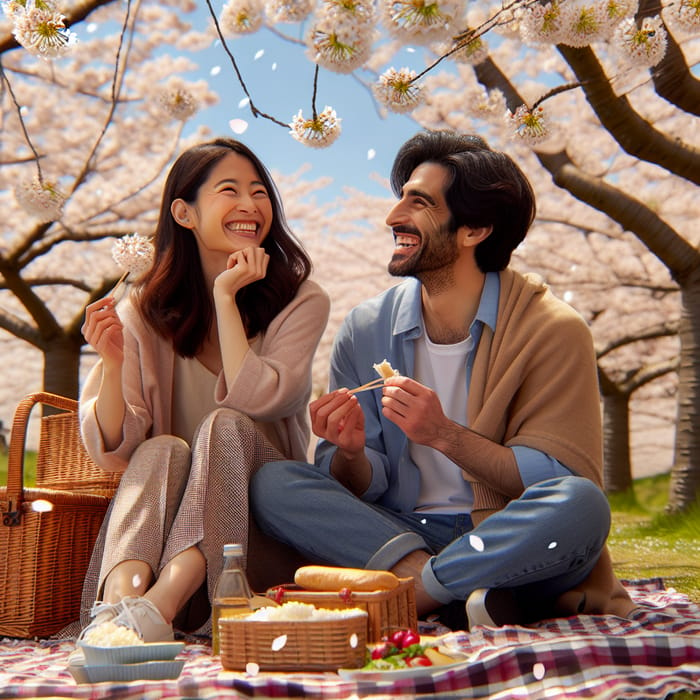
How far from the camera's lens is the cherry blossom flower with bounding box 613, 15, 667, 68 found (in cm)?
322

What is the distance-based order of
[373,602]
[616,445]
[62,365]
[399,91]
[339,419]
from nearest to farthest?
[373,602] < [339,419] < [399,91] < [62,365] < [616,445]

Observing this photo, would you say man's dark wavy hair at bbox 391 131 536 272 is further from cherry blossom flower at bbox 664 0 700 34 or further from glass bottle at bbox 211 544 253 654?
glass bottle at bbox 211 544 253 654

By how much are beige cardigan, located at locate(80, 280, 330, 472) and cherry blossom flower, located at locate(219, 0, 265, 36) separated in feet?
3.27

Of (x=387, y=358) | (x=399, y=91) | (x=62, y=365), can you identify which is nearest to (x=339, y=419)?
(x=387, y=358)

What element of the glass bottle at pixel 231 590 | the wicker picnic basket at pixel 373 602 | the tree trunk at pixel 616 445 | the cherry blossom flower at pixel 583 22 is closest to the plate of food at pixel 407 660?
the wicker picnic basket at pixel 373 602

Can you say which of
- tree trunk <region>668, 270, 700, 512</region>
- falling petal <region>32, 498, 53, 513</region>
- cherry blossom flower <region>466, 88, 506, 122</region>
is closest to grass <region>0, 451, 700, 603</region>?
tree trunk <region>668, 270, 700, 512</region>

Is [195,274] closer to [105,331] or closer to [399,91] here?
[105,331]

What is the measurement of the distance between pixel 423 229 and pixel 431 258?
3.5 inches

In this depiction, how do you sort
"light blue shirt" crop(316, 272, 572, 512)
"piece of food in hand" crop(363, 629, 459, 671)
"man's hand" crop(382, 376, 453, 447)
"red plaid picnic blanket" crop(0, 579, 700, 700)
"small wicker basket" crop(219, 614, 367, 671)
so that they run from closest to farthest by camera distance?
"red plaid picnic blanket" crop(0, 579, 700, 700), "piece of food in hand" crop(363, 629, 459, 671), "small wicker basket" crop(219, 614, 367, 671), "man's hand" crop(382, 376, 453, 447), "light blue shirt" crop(316, 272, 572, 512)

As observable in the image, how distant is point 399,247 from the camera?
2646 mm

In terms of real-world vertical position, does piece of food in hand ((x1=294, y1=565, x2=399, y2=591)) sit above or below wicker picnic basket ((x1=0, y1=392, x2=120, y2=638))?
below

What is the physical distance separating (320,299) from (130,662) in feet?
4.22

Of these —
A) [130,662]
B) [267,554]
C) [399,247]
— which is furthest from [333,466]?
[130,662]

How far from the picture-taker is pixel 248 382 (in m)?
2.39
